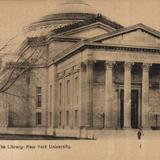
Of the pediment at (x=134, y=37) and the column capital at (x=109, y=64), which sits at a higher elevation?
the pediment at (x=134, y=37)

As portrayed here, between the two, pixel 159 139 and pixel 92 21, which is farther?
pixel 92 21

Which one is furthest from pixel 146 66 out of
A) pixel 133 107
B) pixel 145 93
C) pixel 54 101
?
pixel 54 101

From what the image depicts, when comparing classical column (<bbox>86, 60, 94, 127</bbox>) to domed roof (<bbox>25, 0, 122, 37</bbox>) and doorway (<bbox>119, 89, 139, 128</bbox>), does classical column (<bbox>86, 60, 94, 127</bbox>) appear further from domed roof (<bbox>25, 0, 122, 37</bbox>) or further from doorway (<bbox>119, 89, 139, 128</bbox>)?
domed roof (<bbox>25, 0, 122, 37</bbox>)

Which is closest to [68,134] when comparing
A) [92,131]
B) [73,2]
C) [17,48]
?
[92,131]

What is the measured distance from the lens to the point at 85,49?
4.17m

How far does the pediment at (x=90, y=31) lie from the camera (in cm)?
425

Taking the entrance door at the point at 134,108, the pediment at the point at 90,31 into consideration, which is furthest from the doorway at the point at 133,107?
the pediment at the point at 90,31

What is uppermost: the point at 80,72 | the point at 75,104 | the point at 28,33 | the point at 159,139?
the point at 28,33

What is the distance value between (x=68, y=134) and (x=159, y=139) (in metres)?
0.70

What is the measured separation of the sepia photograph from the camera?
4.11 m

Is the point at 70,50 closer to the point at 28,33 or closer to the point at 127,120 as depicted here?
the point at 28,33

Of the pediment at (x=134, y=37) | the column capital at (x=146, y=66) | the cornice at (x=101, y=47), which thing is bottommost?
the column capital at (x=146, y=66)

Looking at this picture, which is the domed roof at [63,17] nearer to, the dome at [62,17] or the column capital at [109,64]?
the dome at [62,17]

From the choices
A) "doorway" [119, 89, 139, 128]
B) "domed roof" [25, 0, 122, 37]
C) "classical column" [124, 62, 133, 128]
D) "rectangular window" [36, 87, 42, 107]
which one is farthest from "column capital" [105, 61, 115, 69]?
"rectangular window" [36, 87, 42, 107]
